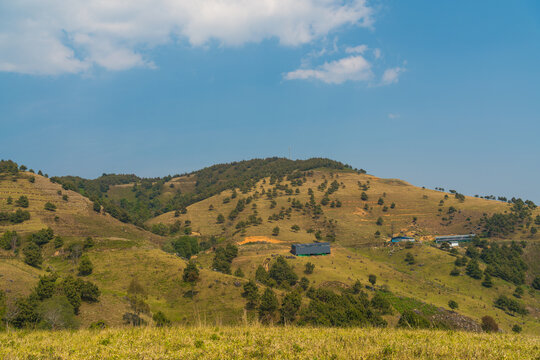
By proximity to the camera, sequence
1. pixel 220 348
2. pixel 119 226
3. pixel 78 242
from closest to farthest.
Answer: pixel 220 348 → pixel 78 242 → pixel 119 226

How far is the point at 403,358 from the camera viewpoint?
7.30 metres

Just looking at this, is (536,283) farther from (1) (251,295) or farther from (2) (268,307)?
(1) (251,295)

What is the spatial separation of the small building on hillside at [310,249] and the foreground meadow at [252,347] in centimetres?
10337

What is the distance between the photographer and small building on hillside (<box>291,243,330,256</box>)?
111750 mm

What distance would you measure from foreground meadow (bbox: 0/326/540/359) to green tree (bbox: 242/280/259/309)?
5258cm

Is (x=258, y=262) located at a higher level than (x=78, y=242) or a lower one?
lower

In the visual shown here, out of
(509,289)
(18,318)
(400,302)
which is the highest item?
(18,318)

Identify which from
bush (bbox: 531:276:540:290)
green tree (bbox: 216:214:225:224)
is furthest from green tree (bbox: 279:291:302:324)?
green tree (bbox: 216:214:225:224)

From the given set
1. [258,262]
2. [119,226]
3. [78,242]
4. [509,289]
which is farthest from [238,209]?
[509,289]

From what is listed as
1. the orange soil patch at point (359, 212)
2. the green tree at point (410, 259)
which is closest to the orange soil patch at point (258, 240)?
the green tree at point (410, 259)

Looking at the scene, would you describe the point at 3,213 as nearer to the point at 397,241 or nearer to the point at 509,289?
the point at 397,241

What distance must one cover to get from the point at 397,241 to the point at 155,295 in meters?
115

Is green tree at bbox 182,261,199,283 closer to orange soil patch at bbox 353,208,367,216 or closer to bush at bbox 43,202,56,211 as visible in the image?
bush at bbox 43,202,56,211

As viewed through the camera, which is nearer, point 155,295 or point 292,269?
point 155,295
